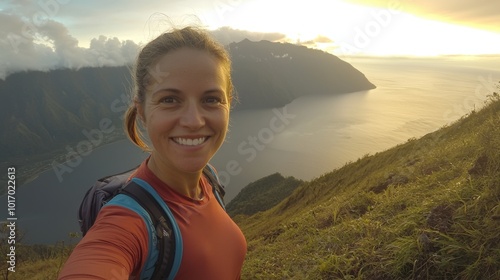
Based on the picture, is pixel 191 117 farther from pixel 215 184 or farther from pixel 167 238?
pixel 215 184

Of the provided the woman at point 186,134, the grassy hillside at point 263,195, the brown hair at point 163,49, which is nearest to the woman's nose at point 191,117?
the woman at point 186,134

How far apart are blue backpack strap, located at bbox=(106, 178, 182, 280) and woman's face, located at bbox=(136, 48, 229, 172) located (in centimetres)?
27

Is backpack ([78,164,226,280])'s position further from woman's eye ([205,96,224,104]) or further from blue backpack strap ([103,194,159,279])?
woman's eye ([205,96,224,104])

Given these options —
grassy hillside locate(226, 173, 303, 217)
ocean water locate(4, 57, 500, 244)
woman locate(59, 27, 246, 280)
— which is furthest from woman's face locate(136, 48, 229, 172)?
ocean water locate(4, 57, 500, 244)

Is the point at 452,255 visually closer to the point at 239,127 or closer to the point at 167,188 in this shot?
the point at 167,188

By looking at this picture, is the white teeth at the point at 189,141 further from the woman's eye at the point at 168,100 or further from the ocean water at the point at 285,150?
the ocean water at the point at 285,150

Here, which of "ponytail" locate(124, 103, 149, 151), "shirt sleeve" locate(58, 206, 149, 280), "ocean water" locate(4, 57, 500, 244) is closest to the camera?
"shirt sleeve" locate(58, 206, 149, 280)

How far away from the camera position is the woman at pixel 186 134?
163cm

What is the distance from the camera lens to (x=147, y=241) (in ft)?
4.62

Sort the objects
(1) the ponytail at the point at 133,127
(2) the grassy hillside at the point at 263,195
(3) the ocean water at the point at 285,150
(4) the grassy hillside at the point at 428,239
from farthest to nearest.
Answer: (3) the ocean water at the point at 285,150 < (2) the grassy hillside at the point at 263,195 < (4) the grassy hillside at the point at 428,239 < (1) the ponytail at the point at 133,127

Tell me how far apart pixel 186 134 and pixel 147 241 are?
0.57m

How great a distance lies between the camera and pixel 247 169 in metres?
89.9

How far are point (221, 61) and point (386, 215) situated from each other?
3.57 metres

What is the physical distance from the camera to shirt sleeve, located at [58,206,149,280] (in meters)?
1.19
